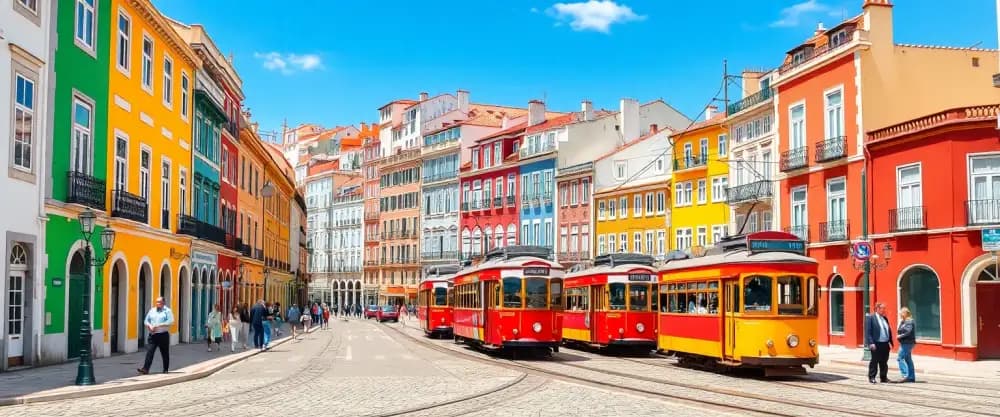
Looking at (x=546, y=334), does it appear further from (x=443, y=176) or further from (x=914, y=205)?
(x=443, y=176)

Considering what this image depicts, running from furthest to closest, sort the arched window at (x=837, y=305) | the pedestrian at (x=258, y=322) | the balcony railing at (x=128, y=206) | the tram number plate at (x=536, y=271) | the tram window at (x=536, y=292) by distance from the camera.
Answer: the arched window at (x=837, y=305) < the pedestrian at (x=258, y=322) < the tram number plate at (x=536, y=271) < the tram window at (x=536, y=292) < the balcony railing at (x=128, y=206)

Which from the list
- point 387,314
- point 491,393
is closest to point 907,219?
point 491,393

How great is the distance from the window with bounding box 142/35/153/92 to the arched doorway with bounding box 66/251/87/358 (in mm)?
7301

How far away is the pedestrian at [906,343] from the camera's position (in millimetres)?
22344

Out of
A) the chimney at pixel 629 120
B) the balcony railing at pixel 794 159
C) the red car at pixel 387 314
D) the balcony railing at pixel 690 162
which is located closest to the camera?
the balcony railing at pixel 794 159

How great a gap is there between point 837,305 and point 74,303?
26.5 m

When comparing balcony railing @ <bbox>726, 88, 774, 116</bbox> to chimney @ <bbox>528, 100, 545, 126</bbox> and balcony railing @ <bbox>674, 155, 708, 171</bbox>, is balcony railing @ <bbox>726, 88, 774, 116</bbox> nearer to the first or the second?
balcony railing @ <bbox>674, 155, 708, 171</bbox>

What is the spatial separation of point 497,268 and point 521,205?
166 ft

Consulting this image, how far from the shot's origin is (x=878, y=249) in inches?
1419

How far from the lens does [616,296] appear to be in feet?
104

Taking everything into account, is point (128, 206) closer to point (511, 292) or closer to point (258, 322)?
point (258, 322)

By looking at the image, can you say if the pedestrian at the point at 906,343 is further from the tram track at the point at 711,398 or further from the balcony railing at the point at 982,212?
the balcony railing at the point at 982,212

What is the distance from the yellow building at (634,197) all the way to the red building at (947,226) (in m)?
24.6

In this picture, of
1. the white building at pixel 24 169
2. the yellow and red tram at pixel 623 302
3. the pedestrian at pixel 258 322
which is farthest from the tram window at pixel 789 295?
the pedestrian at pixel 258 322
